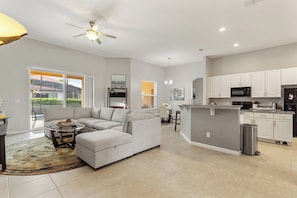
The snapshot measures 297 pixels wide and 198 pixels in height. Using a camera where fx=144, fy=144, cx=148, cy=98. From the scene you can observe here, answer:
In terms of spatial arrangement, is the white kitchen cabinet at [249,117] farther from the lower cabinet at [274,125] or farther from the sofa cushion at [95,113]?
the sofa cushion at [95,113]

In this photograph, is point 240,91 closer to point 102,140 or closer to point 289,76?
point 289,76

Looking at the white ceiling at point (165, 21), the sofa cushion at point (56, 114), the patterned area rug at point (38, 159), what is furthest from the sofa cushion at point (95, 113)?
the white ceiling at point (165, 21)

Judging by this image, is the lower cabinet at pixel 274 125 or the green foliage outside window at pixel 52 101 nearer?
the lower cabinet at pixel 274 125

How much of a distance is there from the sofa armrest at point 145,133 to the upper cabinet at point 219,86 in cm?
352

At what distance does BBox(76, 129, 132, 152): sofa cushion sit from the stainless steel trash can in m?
2.52

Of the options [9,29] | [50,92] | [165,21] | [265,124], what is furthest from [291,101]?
[50,92]

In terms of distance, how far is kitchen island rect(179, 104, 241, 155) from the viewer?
10.5 feet

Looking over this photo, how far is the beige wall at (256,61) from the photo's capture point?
15.6ft

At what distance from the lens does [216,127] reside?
137 inches

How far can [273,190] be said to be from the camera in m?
1.93

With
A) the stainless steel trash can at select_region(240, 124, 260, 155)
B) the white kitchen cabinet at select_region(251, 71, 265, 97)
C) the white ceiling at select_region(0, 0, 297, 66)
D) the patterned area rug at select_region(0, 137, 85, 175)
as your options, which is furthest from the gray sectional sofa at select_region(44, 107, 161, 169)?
the white kitchen cabinet at select_region(251, 71, 265, 97)

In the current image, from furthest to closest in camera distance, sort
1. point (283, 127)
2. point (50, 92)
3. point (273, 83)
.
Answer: point (50, 92) < point (273, 83) < point (283, 127)

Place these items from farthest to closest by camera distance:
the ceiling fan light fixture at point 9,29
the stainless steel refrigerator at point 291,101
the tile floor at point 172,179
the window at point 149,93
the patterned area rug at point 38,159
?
the window at point 149,93, the stainless steel refrigerator at point 291,101, the patterned area rug at point 38,159, the tile floor at point 172,179, the ceiling fan light fixture at point 9,29

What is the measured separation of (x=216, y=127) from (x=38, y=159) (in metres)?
3.86
